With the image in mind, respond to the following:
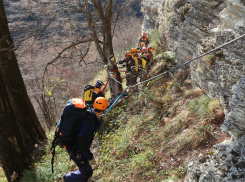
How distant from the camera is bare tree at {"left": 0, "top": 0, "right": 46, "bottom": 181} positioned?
15.6 ft

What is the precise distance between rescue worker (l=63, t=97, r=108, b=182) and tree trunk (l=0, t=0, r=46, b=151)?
270 centimetres

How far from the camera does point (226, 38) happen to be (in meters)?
3.61

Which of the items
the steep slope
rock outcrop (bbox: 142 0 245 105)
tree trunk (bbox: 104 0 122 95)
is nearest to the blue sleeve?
the steep slope

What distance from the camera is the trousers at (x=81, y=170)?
12.3 feet

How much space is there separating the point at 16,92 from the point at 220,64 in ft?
19.2

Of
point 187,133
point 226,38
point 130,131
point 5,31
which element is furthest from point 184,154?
point 5,31

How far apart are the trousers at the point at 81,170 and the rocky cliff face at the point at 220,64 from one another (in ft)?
6.24

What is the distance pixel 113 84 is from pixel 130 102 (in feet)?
5.03

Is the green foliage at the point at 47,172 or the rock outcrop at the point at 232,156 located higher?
the rock outcrop at the point at 232,156

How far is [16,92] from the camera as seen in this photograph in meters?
6.21

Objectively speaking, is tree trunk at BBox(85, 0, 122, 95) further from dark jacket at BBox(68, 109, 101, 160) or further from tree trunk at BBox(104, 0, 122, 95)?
dark jacket at BBox(68, 109, 101, 160)

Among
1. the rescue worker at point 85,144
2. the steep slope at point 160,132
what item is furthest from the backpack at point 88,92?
the rescue worker at point 85,144

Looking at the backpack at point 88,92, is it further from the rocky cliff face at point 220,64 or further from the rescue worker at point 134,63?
the rocky cliff face at point 220,64

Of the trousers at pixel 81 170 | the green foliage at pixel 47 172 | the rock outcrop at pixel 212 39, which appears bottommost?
the green foliage at pixel 47 172
